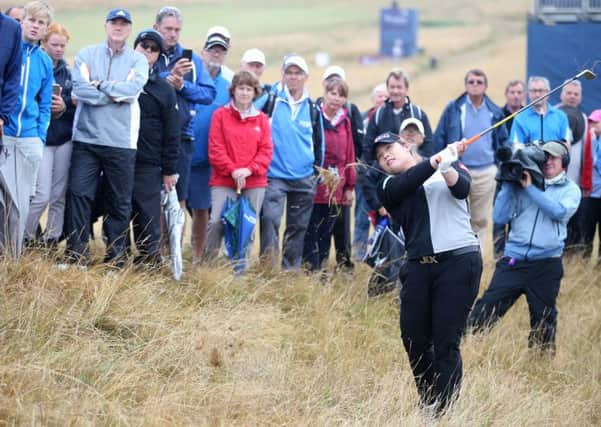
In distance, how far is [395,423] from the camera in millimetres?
6637

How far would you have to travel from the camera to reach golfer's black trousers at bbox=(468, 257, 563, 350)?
893 centimetres

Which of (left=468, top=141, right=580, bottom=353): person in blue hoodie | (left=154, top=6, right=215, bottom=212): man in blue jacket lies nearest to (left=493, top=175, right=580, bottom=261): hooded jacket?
(left=468, top=141, right=580, bottom=353): person in blue hoodie

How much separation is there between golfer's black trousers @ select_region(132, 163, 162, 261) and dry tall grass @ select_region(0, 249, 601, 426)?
1.64 feet

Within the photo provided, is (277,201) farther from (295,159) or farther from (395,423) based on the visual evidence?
(395,423)

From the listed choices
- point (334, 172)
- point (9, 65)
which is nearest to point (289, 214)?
point (334, 172)

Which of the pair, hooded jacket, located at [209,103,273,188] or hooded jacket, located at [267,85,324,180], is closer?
hooded jacket, located at [209,103,273,188]

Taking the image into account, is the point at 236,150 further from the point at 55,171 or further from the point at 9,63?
the point at 9,63

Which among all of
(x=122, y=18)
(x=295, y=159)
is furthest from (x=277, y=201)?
(x=122, y=18)

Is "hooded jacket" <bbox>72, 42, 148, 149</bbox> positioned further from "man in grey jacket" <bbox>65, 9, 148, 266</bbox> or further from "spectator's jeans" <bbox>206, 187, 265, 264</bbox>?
"spectator's jeans" <bbox>206, 187, 265, 264</bbox>

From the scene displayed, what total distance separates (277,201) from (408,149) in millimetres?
3215

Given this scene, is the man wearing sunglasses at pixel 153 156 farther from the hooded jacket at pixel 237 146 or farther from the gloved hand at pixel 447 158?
the gloved hand at pixel 447 158

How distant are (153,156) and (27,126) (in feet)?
4.14

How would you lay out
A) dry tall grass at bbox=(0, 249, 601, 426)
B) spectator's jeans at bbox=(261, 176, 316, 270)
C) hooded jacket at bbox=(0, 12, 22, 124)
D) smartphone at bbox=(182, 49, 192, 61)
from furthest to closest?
spectator's jeans at bbox=(261, 176, 316, 270), smartphone at bbox=(182, 49, 192, 61), hooded jacket at bbox=(0, 12, 22, 124), dry tall grass at bbox=(0, 249, 601, 426)

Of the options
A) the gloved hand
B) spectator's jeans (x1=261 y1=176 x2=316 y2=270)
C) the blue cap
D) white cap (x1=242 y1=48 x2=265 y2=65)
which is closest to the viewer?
the gloved hand
